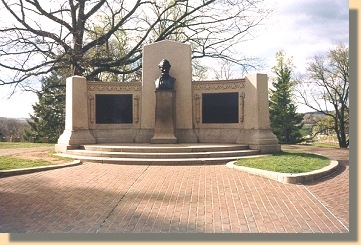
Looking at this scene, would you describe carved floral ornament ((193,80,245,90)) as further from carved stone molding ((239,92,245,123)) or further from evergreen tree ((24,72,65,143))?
evergreen tree ((24,72,65,143))

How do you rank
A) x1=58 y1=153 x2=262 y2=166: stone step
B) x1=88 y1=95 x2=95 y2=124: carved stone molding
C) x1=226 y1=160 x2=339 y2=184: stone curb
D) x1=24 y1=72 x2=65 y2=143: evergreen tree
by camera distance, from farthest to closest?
x1=24 y1=72 x2=65 y2=143: evergreen tree < x1=88 y1=95 x2=95 y2=124: carved stone molding < x1=58 y1=153 x2=262 y2=166: stone step < x1=226 y1=160 x2=339 y2=184: stone curb

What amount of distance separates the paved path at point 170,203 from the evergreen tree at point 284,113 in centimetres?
2163

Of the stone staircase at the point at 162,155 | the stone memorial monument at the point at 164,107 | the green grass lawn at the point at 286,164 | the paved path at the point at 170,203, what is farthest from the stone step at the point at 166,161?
the stone memorial monument at the point at 164,107

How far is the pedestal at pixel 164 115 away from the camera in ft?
44.0

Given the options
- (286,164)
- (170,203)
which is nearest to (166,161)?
(286,164)

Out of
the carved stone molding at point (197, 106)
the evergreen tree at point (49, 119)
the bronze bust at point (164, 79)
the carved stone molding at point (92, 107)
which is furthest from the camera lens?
the evergreen tree at point (49, 119)

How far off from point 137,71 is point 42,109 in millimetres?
14344

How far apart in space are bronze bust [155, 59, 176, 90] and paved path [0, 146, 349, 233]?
19.2 feet

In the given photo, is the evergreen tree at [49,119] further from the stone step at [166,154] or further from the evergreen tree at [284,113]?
the stone step at [166,154]

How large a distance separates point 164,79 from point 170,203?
8.57 m

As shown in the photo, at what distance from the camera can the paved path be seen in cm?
447

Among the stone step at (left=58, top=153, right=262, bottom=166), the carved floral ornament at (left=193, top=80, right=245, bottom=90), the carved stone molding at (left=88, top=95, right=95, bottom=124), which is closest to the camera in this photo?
the stone step at (left=58, top=153, right=262, bottom=166)

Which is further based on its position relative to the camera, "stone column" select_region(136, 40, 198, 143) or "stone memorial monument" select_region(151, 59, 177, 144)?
"stone column" select_region(136, 40, 198, 143)

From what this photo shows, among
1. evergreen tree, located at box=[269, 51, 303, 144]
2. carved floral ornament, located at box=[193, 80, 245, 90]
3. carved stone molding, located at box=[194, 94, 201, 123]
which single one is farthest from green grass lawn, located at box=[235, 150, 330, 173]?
evergreen tree, located at box=[269, 51, 303, 144]
